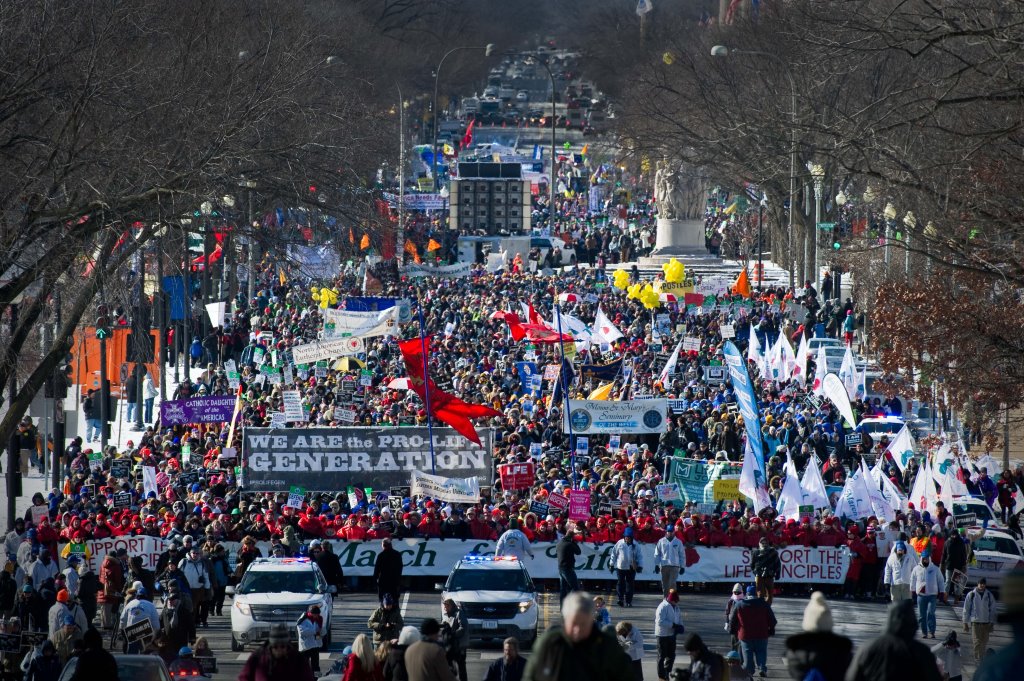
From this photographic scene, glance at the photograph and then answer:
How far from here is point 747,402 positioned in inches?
1051

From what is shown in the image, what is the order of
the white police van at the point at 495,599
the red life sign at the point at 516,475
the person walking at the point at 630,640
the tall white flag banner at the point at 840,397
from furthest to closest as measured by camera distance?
the tall white flag banner at the point at 840,397 < the red life sign at the point at 516,475 < the white police van at the point at 495,599 < the person walking at the point at 630,640

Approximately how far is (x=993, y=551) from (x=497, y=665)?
12219mm

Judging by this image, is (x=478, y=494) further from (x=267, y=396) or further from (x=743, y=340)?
(x=743, y=340)

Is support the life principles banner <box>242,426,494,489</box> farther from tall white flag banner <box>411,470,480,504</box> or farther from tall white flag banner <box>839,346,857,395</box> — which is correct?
tall white flag banner <box>839,346,857,395</box>

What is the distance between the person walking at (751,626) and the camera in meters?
18.5

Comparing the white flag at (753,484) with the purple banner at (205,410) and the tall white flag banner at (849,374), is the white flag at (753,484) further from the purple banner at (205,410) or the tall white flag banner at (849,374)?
the tall white flag banner at (849,374)

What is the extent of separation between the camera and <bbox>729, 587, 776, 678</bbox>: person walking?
18516 millimetres

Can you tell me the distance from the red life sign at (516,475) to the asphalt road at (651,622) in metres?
2.94

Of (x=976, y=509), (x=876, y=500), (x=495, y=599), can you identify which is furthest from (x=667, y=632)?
(x=976, y=509)

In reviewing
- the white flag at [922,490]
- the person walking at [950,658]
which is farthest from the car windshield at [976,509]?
the person walking at [950,658]

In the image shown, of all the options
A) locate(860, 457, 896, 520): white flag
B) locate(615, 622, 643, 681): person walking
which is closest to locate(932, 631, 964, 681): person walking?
locate(615, 622, 643, 681): person walking

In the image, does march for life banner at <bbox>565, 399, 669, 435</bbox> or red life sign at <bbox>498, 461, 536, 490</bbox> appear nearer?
red life sign at <bbox>498, 461, 536, 490</bbox>

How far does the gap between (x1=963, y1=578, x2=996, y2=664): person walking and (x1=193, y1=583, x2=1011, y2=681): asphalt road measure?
0.26 metres

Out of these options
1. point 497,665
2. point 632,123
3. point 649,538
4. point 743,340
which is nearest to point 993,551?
point 649,538
